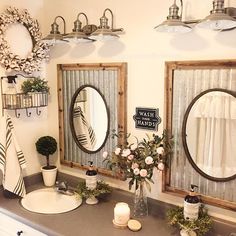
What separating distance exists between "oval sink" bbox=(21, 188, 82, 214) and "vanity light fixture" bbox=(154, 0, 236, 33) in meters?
1.23

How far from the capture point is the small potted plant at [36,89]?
211 centimetres

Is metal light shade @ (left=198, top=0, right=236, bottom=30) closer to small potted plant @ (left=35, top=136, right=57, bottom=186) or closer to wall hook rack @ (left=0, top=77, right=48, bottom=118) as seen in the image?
wall hook rack @ (left=0, top=77, right=48, bottom=118)

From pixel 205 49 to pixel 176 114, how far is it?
379mm

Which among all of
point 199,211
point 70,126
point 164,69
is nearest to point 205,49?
point 164,69

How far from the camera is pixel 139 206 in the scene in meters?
1.76

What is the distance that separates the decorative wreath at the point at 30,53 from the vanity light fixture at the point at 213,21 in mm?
1044

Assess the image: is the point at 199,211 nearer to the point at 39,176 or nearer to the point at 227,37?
the point at 227,37

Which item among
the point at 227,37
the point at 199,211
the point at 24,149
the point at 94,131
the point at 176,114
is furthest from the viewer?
the point at 24,149

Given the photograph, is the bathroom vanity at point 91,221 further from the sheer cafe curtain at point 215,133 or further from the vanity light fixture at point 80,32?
the vanity light fixture at point 80,32

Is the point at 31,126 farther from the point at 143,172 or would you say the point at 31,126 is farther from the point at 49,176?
the point at 143,172

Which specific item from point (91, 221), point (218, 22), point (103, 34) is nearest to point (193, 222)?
point (91, 221)

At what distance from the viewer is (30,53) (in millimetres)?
2133

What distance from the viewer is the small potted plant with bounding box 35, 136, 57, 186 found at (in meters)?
2.21

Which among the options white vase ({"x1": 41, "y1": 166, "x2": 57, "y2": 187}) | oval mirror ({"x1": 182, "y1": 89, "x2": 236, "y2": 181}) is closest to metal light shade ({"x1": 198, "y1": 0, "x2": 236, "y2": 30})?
oval mirror ({"x1": 182, "y1": 89, "x2": 236, "y2": 181})
